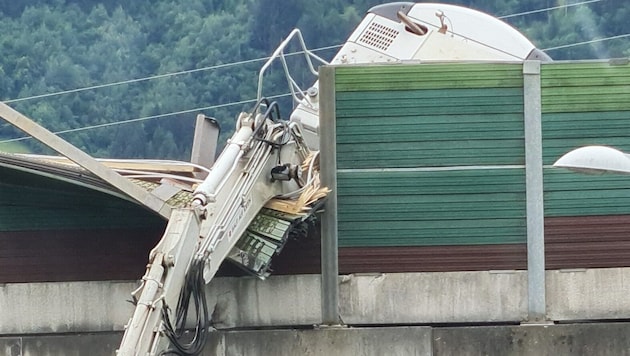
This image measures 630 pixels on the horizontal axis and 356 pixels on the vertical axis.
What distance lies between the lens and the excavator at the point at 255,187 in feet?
37.8

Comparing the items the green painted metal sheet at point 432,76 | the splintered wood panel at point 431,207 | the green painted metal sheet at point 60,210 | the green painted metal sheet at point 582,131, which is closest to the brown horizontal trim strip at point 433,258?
the splintered wood panel at point 431,207

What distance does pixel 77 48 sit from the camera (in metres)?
44.7

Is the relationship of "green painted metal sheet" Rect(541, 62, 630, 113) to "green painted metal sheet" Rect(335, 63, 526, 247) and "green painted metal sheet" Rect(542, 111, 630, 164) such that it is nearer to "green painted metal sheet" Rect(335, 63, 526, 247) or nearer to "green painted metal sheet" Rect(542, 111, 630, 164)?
"green painted metal sheet" Rect(542, 111, 630, 164)

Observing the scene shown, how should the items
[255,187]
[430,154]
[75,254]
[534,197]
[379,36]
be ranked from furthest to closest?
[379,36]
[75,254]
[430,154]
[534,197]
[255,187]

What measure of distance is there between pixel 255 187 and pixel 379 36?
144 inches

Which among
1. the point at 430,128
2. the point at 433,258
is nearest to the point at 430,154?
the point at 430,128

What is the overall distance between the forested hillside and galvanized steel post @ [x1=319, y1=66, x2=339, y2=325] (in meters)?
18.9

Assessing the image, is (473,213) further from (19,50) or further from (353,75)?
(19,50)

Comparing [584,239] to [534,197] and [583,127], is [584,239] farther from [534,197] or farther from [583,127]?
[583,127]

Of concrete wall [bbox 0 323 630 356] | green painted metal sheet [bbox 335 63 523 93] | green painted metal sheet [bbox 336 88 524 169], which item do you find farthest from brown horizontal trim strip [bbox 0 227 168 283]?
green painted metal sheet [bbox 335 63 523 93]

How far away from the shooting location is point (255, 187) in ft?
44.4

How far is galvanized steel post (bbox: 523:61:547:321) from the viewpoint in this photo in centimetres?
1405

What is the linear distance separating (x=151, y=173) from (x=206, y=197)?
1.99 m

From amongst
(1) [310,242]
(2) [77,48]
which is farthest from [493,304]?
(2) [77,48]
